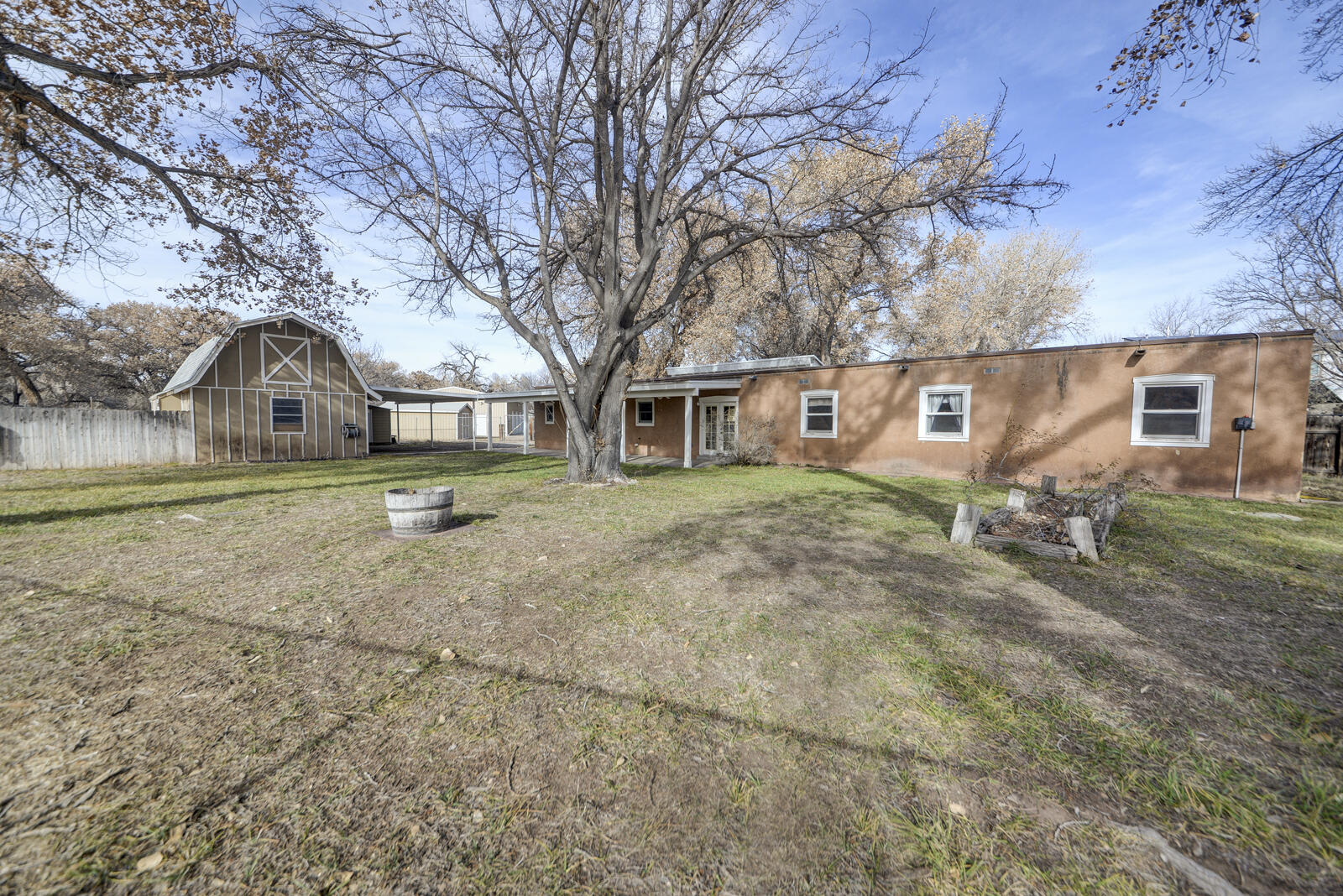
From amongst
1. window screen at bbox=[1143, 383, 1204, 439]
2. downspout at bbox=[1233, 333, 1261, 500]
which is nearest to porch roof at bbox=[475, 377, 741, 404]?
window screen at bbox=[1143, 383, 1204, 439]

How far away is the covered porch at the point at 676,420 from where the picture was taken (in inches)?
610

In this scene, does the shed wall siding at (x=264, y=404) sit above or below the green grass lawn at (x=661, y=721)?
above

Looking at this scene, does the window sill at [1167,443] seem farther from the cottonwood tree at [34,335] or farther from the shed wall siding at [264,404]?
the cottonwood tree at [34,335]

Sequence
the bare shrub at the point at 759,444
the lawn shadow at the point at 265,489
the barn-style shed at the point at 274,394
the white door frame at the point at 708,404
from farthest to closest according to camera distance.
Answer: the white door frame at the point at 708,404 < the barn-style shed at the point at 274,394 < the bare shrub at the point at 759,444 < the lawn shadow at the point at 265,489

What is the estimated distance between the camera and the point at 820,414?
47.3 ft

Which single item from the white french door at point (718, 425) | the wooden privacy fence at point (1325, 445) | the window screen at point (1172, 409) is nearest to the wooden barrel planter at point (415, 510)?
the white french door at point (718, 425)

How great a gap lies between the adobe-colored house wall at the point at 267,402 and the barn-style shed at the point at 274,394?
2cm

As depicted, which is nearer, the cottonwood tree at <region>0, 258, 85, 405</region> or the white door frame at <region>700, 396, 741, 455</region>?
the cottonwood tree at <region>0, 258, 85, 405</region>

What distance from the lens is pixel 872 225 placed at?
10117 millimetres

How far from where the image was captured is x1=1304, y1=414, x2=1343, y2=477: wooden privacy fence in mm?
12875

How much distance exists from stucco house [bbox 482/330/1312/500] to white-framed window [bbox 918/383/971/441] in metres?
0.02

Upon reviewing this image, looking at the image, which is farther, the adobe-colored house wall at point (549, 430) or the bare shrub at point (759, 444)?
the adobe-colored house wall at point (549, 430)

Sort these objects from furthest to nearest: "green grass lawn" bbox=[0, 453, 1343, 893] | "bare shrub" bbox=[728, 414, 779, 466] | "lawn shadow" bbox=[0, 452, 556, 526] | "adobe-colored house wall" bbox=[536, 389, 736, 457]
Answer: "adobe-colored house wall" bbox=[536, 389, 736, 457]
"bare shrub" bbox=[728, 414, 779, 466]
"lawn shadow" bbox=[0, 452, 556, 526]
"green grass lawn" bbox=[0, 453, 1343, 893]

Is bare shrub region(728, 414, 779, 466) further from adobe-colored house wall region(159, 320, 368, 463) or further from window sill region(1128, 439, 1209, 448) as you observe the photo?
adobe-colored house wall region(159, 320, 368, 463)
